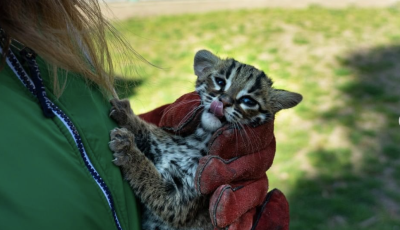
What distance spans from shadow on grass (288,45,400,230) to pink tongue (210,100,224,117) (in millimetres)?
2887

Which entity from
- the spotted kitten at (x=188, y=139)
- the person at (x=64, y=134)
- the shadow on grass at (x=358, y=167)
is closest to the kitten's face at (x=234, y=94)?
the spotted kitten at (x=188, y=139)

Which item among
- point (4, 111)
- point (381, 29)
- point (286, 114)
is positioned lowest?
point (4, 111)

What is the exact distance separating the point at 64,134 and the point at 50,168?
153 mm

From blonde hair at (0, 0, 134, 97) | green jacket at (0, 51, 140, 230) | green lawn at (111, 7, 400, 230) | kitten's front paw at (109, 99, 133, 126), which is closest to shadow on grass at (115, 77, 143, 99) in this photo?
kitten's front paw at (109, 99, 133, 126)

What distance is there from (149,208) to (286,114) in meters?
4.80

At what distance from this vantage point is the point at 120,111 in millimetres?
2135

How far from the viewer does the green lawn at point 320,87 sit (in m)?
4.99

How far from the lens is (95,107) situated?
167cm

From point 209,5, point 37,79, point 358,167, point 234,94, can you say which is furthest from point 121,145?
point 209,5

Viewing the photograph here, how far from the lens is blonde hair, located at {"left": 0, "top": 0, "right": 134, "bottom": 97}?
4.83ft

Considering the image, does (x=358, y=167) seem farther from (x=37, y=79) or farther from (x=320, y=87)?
(x=37, y=79)

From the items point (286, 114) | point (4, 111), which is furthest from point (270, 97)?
point (286, 114)

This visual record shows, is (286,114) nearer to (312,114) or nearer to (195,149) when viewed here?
(312,114)

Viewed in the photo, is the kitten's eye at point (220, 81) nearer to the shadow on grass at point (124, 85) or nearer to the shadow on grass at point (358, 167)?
the shadow on grass at point (124, 85)
